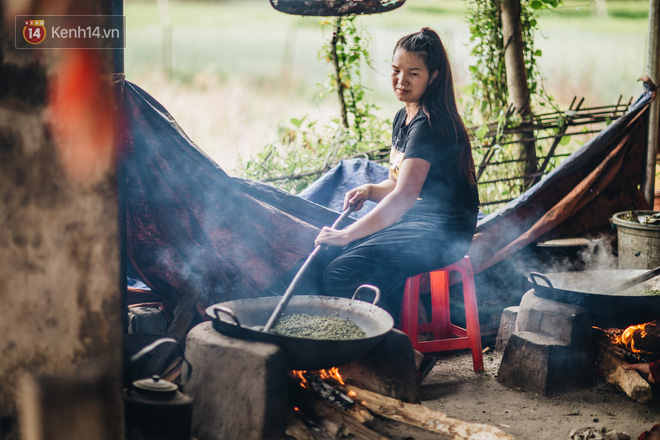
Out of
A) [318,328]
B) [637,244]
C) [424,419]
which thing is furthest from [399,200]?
[637,244]

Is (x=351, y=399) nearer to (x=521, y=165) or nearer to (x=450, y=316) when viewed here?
(x=450, y=316)

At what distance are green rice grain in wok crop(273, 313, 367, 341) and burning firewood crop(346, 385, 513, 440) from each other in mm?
346

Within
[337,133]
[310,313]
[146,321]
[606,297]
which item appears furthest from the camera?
[337,133]

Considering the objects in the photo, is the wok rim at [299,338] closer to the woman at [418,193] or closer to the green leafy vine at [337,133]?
the woman at [418,193]

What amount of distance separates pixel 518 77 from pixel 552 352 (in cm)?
317

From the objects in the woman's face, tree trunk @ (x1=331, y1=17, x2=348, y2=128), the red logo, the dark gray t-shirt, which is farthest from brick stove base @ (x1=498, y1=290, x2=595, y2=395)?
tree trunk @ (x1=331, y1=17, x2=348, y2=128)

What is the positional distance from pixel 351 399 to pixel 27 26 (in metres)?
2.01

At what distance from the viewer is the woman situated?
3.10 m

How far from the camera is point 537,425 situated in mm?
3098

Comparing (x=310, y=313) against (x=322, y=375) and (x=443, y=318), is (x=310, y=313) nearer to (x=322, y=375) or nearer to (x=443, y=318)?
(x=322, y=375)

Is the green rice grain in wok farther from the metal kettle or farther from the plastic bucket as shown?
the plastic bucket

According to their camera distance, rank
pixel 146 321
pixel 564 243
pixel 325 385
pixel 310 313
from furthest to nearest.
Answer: pixel 564 243 → pixel 146 321 → pixel 310 313 → pixel 325 385

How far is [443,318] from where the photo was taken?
403cm

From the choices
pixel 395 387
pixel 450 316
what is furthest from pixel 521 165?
pixel 395 387
